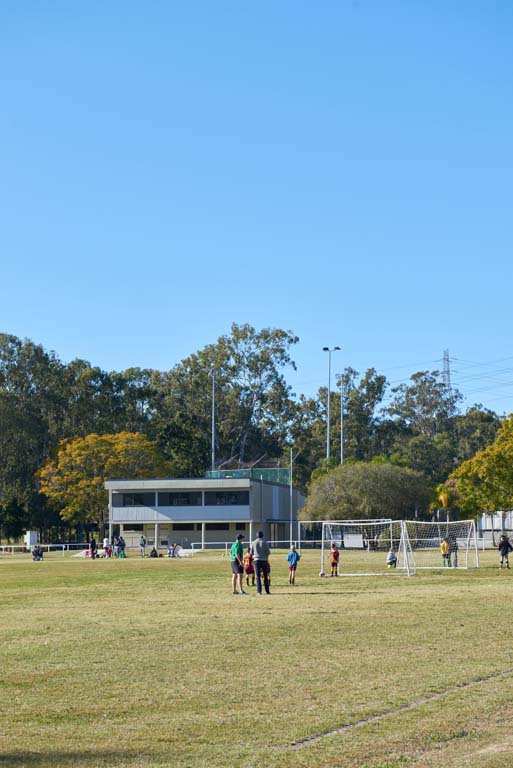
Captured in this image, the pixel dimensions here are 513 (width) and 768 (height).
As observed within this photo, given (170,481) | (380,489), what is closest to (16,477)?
(170,481)

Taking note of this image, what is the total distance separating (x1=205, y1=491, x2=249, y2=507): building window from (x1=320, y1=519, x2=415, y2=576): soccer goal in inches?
575

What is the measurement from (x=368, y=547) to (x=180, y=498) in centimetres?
3319

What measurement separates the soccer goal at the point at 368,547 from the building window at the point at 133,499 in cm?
2126

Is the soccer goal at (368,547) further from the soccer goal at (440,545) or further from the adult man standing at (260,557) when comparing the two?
the adult man standing at (260,557)

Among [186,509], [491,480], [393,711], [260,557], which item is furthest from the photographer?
[186,509]

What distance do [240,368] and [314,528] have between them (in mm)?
25754

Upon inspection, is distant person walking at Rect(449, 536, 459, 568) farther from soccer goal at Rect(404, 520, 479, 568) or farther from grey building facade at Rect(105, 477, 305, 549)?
grey building facade at Rect(105, 477, 305, 549)

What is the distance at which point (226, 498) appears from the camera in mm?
95125

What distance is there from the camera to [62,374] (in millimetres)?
112750

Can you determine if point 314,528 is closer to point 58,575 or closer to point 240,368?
point 240,368

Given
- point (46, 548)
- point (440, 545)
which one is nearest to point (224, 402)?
point (46, 548)

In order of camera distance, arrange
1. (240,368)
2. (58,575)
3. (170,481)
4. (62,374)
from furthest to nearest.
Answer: (240,368) → (62,374) → (170,481) → (58,575)

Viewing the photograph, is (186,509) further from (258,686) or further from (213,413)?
(258,686)

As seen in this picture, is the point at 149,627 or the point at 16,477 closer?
the point at 149,627
